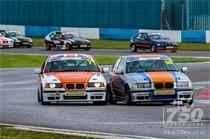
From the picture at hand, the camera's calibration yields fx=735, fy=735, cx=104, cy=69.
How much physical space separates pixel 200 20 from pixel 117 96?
4566cm

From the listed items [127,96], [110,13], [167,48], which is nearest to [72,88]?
[127,96]

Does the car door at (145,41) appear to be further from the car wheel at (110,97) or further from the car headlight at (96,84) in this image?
the car headlight at (96,84)

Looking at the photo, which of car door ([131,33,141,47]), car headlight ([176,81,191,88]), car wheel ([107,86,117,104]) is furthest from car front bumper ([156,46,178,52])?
car headlight ([176,81,191,88])

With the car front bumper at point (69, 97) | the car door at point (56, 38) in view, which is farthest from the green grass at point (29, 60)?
the car front bumper at point (69, 97)

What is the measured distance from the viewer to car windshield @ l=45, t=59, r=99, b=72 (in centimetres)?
1858

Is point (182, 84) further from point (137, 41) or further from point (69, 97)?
point (137, 41)

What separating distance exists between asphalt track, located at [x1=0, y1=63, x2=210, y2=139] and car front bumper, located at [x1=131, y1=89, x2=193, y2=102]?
0.20 m

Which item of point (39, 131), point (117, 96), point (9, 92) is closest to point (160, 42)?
point (9, 92)

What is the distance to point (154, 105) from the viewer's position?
57.5 feet

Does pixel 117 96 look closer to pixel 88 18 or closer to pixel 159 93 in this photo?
pixel 159 93

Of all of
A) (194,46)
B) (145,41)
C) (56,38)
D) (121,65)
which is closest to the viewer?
(121,65)

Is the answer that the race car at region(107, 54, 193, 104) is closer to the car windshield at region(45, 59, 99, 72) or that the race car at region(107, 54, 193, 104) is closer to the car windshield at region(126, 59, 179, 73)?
the car windshield at region(126, 59, 179, 73)

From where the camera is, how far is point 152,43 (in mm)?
45906

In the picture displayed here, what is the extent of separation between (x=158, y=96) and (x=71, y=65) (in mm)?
2607
